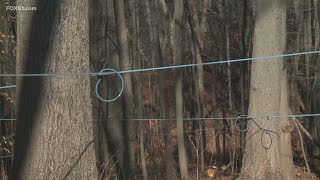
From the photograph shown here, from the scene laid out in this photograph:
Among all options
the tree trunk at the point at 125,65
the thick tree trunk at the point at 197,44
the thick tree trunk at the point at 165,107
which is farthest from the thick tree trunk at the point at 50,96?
the thick tree trunk at the point at 197,44

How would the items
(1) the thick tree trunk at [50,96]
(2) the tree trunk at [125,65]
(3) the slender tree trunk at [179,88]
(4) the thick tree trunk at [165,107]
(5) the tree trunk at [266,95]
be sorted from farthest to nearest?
(4) the thick tree trunk at [165,107]
(3) the slender tree trunk at [179,88]
(2) the tree trunk at [125,65]
(5) the tree trunk at [266,95]
(1) the thick tree trunk at [50,96]

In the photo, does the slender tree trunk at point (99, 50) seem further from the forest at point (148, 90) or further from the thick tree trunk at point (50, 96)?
the thick tree trunk at point (50, 96)

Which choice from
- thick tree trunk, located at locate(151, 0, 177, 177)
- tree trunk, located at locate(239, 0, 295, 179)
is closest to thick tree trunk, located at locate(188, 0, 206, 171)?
thick tree trunk, located at locate(151, 0, 177, 177)

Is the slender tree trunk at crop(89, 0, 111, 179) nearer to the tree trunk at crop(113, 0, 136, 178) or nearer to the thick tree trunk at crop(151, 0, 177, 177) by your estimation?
the tree trunk at crop(113, 0, 136, 178)

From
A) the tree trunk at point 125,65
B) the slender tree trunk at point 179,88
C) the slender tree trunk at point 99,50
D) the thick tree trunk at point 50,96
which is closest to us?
the thick tree trunk at point 50,96

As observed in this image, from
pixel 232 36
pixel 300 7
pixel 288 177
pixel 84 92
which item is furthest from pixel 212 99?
pixel 84 92

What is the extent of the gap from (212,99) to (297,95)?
3.95m

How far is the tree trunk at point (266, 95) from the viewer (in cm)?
935

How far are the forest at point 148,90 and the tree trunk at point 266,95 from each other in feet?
0.06

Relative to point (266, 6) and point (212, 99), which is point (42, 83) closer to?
point (266, 6)

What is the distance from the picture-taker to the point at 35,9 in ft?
15.1

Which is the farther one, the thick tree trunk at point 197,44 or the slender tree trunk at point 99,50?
the thick tree trunk at point 197,44

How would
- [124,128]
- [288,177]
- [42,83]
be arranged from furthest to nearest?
1. [124,128]
2. [288,177]
3. [42,83]

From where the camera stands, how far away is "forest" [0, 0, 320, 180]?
15.0 feet
